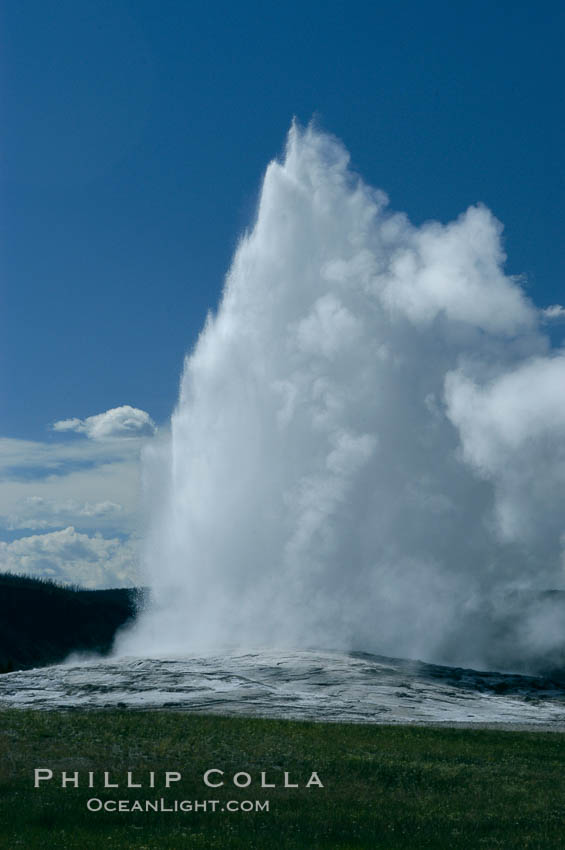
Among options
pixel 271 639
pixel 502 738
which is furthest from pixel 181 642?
Result: pixel 502 738

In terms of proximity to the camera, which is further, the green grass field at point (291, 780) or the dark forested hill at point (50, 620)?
the dark forested hill at point (50, 620)

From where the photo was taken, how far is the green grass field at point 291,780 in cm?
1443

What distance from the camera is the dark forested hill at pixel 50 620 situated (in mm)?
98000

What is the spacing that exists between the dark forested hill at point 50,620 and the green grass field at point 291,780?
6611 centimetres

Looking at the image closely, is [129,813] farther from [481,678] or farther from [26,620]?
[26,620]

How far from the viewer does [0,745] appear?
69.2 ft

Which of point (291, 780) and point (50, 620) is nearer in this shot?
point (291, 780)

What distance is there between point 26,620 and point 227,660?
73563mm

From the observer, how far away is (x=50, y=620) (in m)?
113

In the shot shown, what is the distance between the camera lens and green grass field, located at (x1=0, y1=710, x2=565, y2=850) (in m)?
14.4

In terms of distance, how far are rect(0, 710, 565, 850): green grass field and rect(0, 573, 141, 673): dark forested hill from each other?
66.1m

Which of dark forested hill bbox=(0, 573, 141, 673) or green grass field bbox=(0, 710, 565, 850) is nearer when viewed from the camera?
green grass field bbox=(0, 710, 565, 850)

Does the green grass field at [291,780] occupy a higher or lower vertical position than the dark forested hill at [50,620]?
lower

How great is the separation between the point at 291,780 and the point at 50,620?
101 metres
